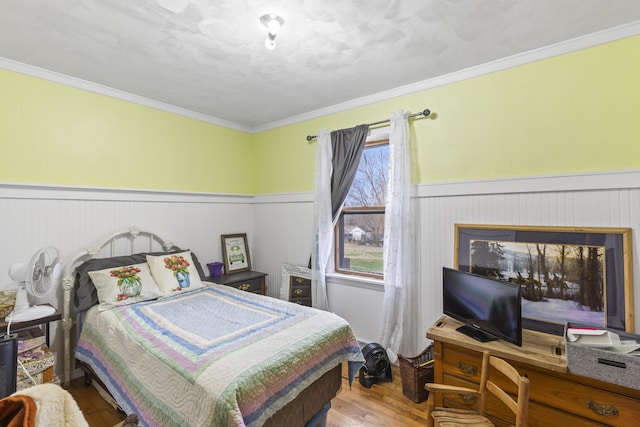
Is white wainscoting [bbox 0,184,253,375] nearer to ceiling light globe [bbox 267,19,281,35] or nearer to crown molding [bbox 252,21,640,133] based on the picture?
crown molding [bbox 252,21,640,133]

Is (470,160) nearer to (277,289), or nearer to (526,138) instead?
(526,138)

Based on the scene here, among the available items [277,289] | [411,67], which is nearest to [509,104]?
[411,67]

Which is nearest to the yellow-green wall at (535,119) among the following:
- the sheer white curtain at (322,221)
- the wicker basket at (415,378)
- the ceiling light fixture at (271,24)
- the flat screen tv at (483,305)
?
the sheer white curtain at (322,221)

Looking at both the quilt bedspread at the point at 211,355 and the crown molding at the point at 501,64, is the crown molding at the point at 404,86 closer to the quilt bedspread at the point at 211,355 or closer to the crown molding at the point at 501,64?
the crown molding at the point at 501,64

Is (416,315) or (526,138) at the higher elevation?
(526,138)

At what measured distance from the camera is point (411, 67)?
2.45 m

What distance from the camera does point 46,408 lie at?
802 mm

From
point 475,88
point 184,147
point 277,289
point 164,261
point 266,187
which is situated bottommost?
point 277,289

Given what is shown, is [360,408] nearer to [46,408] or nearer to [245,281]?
[245,281]

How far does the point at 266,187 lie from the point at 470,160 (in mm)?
2533

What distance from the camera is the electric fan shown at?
6.72 feet

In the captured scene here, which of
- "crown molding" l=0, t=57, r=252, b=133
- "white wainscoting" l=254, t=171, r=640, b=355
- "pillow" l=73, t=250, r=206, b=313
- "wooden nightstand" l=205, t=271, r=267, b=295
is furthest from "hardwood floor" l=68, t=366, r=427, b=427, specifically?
"crown molding" l=0, t=57, r=252, b=133

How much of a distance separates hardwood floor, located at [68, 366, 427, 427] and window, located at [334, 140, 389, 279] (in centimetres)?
105

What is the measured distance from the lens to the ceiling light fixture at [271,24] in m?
1.81
